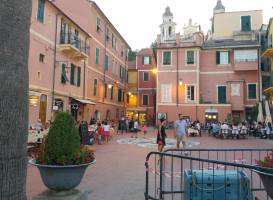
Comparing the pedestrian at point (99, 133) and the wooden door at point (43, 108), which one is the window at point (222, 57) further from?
the wooden door at point (43, 108)

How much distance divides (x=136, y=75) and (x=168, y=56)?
43.2 ft

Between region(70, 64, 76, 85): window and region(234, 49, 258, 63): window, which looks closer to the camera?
region(70, 64, 76, 85): window

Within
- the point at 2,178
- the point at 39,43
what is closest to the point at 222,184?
the point at 2,178

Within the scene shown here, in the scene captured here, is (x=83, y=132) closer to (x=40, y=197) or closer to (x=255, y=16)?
(x=40, y=197)

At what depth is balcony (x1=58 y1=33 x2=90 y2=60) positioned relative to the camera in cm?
2270

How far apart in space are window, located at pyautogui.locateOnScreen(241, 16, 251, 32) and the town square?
151 millimetres

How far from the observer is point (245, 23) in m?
42.5

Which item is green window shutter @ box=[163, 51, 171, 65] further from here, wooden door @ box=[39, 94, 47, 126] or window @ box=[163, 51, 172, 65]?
wooden door @ box=[39, 94, 47, 126]

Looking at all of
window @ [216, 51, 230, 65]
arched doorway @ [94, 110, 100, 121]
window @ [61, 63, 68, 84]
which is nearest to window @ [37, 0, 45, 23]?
window @ [61, 63, 68, 84]

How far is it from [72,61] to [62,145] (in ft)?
68.7

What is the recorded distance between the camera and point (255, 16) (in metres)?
42.0

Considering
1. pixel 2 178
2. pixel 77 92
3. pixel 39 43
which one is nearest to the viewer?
pixel 2 178

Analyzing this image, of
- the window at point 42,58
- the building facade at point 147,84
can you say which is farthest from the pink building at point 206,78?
the window at point 42,58

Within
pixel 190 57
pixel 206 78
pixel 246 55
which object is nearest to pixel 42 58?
pixel 190 57
